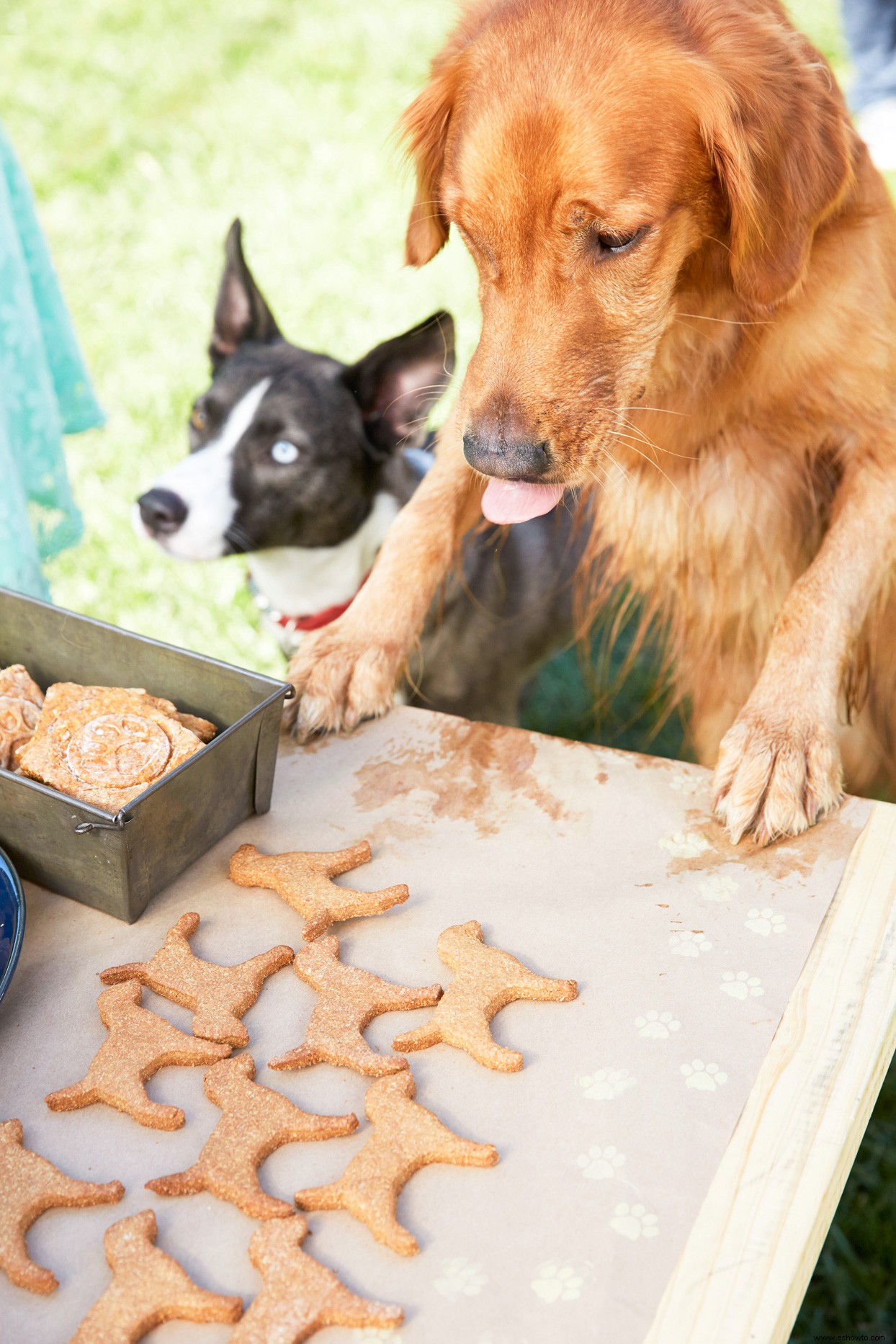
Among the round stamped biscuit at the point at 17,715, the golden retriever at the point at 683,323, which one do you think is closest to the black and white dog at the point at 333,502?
the golden retriever at the point at 683,323

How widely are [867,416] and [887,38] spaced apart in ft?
11.3

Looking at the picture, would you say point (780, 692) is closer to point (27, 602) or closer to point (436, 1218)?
point (436, 1218)

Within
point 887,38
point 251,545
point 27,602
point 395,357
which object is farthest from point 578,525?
point 887,38

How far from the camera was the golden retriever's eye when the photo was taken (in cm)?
138

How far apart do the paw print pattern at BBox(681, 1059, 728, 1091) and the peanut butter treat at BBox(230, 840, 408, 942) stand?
35cm

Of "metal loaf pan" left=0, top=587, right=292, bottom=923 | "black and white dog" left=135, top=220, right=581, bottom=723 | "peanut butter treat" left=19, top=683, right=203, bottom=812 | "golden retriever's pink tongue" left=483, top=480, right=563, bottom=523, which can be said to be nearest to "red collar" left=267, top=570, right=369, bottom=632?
"black and white dog" left=135, top=220, right=581, bottom=723

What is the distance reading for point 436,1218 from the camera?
0.94 meters

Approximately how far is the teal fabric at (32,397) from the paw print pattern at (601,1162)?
5.15 ft

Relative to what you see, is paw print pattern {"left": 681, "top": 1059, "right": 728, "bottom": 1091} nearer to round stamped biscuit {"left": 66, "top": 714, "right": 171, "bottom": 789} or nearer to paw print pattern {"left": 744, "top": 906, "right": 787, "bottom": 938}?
paw print pattern {"left": 744, "top": 906, "right": 787, "bottom": 938}

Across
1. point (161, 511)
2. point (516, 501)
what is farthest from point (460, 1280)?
point (161, 511)

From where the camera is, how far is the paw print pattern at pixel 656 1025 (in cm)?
110

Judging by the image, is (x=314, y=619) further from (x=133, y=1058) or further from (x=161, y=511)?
(x=133, y=1058)

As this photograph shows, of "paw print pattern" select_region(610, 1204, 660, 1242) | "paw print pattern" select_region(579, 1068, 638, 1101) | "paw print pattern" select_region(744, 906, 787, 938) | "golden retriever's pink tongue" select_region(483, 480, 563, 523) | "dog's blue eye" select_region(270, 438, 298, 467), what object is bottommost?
"paw print pattern" select_region(610, 1204, 660, 1242)

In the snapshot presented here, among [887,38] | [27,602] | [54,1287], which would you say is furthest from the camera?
[887,38]
